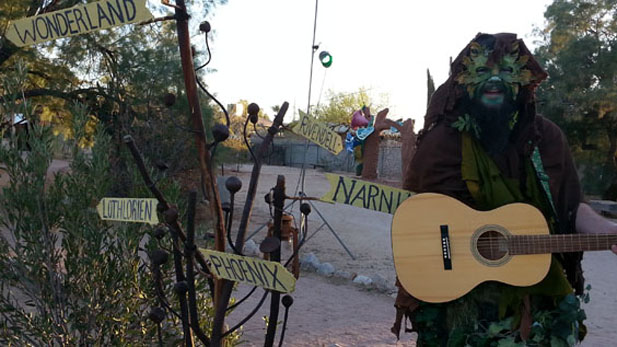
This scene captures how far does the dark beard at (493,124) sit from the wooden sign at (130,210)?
137cm

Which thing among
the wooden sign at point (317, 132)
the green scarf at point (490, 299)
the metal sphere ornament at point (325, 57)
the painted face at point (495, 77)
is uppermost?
the metal sphere ornament at point (325, 57)

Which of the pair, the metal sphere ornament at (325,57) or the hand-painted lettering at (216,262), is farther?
the metal sphere ornament at (325,57)

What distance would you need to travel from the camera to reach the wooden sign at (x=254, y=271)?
1558 millimetres

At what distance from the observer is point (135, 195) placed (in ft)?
9.09

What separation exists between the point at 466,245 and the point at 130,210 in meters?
1.29

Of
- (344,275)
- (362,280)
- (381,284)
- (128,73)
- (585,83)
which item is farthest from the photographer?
(585,83)

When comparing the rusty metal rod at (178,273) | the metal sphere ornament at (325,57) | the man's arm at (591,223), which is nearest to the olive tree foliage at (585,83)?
the metal sphere ornament at (325,57)

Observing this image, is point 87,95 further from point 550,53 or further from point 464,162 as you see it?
point 550,53

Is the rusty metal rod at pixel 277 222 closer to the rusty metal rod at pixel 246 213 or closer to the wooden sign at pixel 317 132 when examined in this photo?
the rusty metal rod at pixel 246 213

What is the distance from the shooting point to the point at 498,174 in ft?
7.23

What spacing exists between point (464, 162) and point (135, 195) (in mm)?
1648

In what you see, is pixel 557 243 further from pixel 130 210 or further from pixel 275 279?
pixel 130 210

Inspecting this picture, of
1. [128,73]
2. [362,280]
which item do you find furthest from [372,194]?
[128,73]

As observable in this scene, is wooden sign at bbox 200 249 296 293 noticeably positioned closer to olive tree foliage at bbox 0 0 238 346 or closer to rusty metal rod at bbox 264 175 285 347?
rusty metal rod at bbox 264 175 285 347
